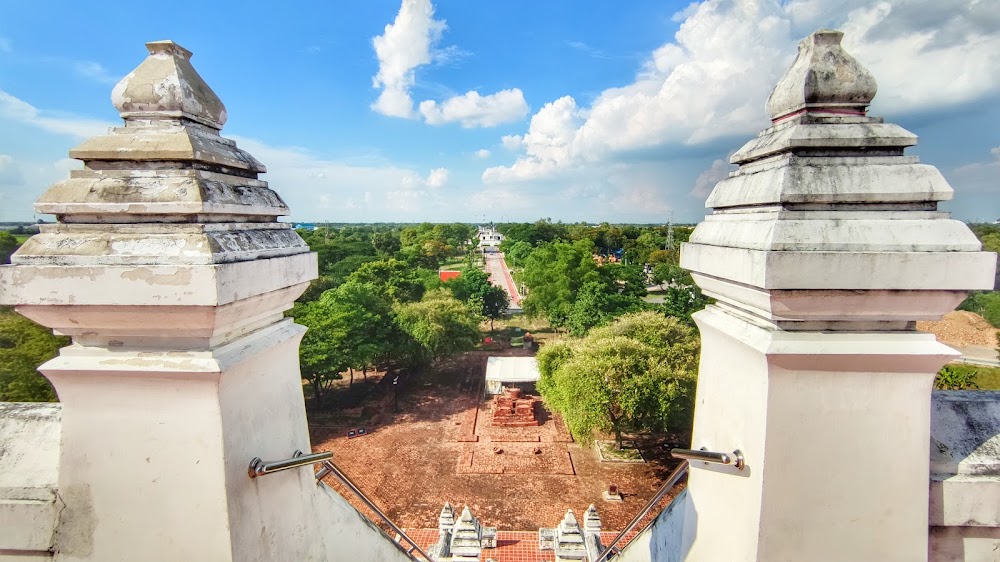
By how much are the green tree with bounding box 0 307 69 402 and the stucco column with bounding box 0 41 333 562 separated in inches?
503

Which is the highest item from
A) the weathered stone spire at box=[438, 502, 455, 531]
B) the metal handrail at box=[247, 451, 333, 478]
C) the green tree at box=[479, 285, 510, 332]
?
the metal handrail at box=[247, 451, 333, 478]

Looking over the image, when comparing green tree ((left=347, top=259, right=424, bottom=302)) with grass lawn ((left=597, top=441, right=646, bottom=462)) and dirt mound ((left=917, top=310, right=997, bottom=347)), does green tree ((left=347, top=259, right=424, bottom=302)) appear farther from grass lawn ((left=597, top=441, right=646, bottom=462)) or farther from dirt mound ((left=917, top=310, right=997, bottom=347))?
dirt mound ((left=917, top=310, right=997, bottom=347))

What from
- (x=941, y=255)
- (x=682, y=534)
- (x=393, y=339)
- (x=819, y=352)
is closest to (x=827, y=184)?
(x=941, y=255)

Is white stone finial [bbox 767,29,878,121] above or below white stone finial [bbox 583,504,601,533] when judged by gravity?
above

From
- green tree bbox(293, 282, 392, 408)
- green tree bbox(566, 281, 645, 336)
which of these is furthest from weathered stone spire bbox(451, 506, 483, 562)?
green tree bbox(566, 281, 645, 336)

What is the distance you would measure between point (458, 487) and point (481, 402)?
674cm

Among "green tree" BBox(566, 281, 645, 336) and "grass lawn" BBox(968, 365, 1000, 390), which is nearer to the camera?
"grass lawn" BBox(968, 365, 1000, 390)

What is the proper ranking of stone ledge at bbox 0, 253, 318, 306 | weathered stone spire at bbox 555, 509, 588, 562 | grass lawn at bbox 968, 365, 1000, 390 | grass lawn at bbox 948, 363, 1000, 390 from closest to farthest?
stone ledge at bbox 0, 253, 318, 306
weathered stone spire at bbox 555, 509, 588, 562
grass lawn at bbox 948, 363, 1000, 390
grass lawn at bbox 968, 365, 1000, 390

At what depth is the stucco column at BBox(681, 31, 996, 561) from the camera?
2.21 metres

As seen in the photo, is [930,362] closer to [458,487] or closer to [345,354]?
→ [458,487]

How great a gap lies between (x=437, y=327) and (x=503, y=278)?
133ft

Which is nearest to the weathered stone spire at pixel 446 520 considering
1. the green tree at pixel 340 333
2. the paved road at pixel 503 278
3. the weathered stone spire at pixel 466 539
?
the weathered stone spire at pixel 466 539

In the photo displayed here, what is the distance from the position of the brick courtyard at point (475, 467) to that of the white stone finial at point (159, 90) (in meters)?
13.0

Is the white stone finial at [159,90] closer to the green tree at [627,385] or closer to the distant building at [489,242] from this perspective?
the green tree at [627,385]
